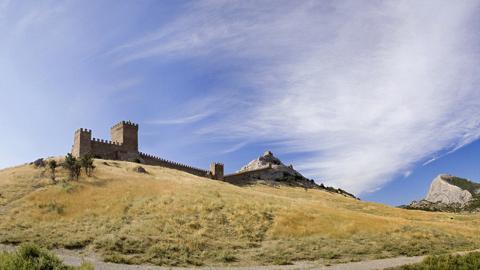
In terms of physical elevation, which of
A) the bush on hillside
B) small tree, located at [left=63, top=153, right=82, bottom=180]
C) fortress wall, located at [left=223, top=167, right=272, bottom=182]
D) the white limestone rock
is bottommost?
the bush on hillside

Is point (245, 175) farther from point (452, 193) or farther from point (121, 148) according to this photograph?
point (452, 193)

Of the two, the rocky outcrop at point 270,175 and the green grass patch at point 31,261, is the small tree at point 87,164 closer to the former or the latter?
the green grass patch at point 31,261

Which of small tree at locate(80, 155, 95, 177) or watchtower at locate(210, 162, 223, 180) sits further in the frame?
watchtower at locate(210, 162, 223, 180)

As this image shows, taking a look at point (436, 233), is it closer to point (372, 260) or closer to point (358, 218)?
point (358, 218)

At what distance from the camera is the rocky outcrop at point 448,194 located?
171 metres

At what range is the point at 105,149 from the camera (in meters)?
77.4

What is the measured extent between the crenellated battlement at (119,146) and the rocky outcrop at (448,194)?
5141 inches

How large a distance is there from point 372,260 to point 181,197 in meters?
26.0

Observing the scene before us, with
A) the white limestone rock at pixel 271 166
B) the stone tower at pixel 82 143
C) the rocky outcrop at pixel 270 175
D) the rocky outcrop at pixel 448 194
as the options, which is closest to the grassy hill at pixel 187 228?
the stone tower at pixel 82 143

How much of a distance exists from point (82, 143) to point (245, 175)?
46695 millimetres

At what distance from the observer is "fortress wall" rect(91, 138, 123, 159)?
75000 millimetres

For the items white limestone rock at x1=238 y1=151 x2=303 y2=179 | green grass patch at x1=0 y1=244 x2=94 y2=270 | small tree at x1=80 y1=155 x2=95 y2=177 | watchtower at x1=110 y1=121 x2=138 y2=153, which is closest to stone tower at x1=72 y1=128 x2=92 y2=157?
watchtower at x1=110 y1=121 x2=138 y2=153

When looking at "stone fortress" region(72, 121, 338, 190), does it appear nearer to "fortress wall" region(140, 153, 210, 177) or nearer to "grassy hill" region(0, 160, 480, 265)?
"fortress wall" region(140, 153, 210, 177)

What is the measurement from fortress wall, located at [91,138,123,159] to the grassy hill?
858 inches
